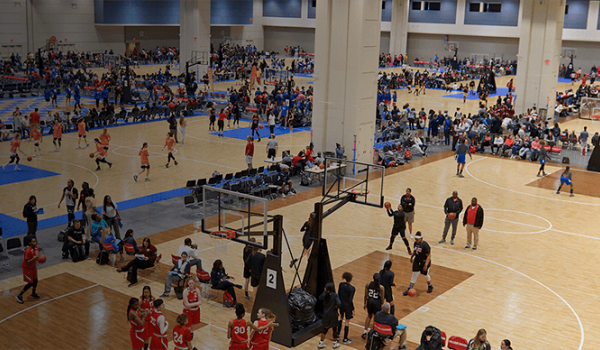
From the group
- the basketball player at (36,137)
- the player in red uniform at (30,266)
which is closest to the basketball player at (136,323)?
the player in red uniform at (30,266)

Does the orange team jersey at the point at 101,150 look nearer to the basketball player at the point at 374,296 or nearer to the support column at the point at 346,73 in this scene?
the support column at the point at 346,73

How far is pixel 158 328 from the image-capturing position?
12.4 m

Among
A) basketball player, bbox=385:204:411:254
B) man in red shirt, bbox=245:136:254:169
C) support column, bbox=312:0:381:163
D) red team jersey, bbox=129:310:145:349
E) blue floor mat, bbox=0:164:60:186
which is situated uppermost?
support column, bbox=312:0:381:163

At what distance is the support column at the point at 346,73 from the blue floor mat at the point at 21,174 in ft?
40.3

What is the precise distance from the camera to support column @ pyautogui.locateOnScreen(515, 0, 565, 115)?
42688 millimetres

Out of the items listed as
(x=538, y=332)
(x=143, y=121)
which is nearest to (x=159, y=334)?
(x=538, y=332)

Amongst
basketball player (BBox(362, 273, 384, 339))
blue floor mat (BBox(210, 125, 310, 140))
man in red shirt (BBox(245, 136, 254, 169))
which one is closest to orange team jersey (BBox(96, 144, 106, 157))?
man in red shirt (BBox(245, 136, 254, 169))

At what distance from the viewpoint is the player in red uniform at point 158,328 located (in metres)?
12.4

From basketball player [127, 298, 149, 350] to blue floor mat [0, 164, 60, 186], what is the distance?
16112 millimetres

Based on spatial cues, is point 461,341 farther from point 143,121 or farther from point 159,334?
point 143,121

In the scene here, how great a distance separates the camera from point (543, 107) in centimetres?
4438

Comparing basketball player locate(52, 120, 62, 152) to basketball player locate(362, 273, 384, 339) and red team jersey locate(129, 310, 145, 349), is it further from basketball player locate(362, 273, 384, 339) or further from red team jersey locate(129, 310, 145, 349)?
basketball player locate(362, 273, 384, 339)

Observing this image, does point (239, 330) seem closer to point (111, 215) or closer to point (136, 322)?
point (136, 322)

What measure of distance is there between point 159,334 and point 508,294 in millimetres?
9190
